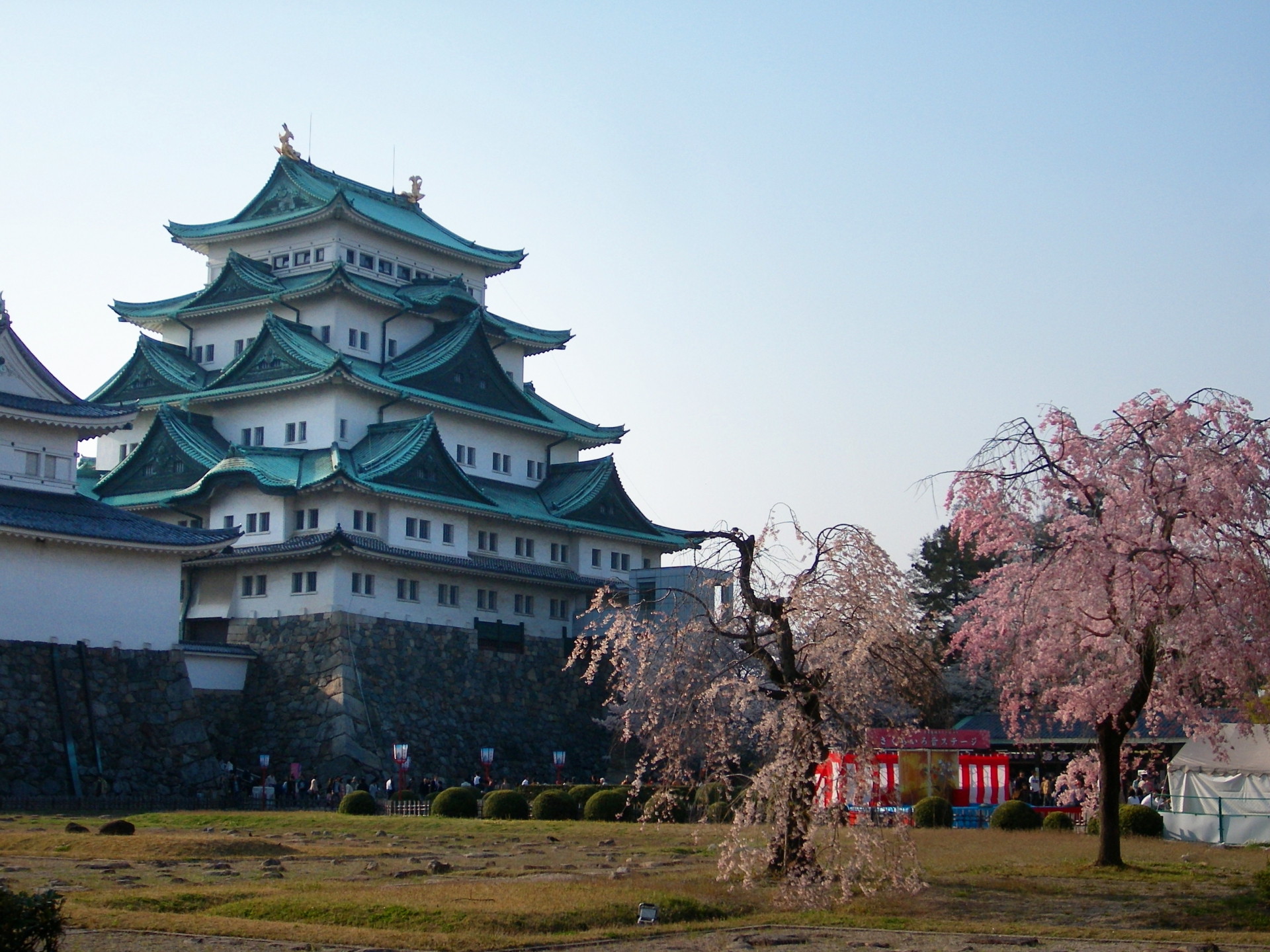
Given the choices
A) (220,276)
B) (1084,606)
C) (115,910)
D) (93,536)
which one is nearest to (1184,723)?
(1084,606)

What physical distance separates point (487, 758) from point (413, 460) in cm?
1157

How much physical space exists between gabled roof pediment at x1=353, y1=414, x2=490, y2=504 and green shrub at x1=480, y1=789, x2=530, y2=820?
17075mm

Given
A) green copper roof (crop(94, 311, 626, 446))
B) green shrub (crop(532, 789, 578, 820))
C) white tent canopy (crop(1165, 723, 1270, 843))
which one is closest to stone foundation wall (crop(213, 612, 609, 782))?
green copper roof (crop(94, 311, 626, 446))

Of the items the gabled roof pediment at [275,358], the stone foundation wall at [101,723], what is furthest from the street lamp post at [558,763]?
the gabled roof pediment at [275,358]

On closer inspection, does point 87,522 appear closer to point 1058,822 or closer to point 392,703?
point 392,703

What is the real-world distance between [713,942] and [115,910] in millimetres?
7883

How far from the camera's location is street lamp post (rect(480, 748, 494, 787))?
171 feet

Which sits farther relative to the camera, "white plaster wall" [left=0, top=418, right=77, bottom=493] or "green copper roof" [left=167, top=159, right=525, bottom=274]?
"green copper roof" [left=167, top=159, right=525, bottom=274]

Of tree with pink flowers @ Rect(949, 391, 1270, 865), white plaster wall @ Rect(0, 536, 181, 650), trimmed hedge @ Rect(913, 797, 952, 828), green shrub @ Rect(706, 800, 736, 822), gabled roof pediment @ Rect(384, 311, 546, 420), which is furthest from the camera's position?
gabled roof pediment @ Rect(384, 311, 546, 420)

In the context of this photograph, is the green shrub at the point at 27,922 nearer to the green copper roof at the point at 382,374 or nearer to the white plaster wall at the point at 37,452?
the white plaster wall at the point at 37,452

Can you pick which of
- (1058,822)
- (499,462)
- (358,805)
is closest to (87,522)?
(358,805)

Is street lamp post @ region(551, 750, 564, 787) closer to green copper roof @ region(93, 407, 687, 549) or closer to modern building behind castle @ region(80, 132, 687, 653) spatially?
modern building behind castle @ region(80, 132, 687, 653)

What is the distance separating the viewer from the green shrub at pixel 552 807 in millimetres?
40250

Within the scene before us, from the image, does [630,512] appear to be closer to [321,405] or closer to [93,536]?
[321,405]
